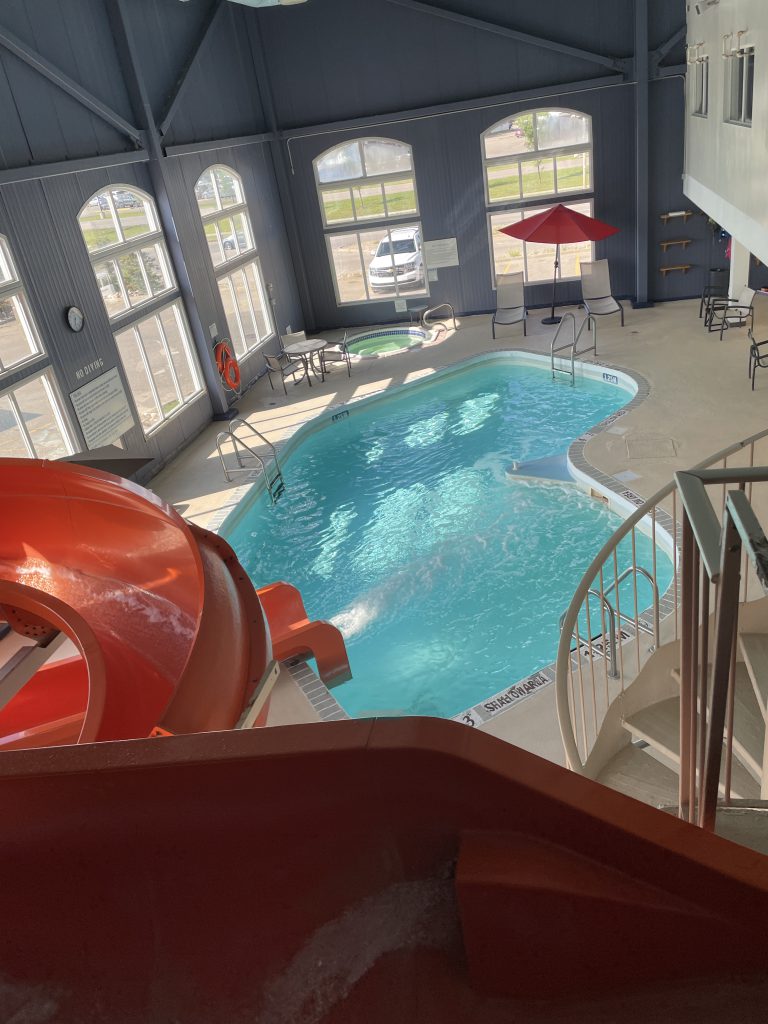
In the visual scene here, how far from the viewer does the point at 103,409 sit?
319 inches

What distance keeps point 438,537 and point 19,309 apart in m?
4.77

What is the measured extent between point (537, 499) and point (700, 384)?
3098 millimetres

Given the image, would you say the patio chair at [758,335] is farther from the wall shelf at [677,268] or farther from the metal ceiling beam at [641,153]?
the metal ceiling beam at [641,153]

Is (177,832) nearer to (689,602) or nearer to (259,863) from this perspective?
(259,863)

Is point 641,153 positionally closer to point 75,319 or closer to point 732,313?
point 732,313

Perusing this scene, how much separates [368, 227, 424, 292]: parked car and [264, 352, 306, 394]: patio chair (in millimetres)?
2560

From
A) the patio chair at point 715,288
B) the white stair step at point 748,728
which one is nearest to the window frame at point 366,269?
the patio chair at point 715,288

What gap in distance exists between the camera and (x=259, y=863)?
837 millimetres

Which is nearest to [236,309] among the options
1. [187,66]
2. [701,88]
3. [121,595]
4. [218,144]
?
[218,144]

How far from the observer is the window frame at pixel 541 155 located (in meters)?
11.9

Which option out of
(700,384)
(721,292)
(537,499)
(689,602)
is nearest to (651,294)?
(721,292)

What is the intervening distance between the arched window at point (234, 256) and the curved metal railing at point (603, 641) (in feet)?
25.5

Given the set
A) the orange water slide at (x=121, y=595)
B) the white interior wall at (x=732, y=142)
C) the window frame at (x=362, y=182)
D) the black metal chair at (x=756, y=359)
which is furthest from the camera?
the window frame at (x=362, y=182)

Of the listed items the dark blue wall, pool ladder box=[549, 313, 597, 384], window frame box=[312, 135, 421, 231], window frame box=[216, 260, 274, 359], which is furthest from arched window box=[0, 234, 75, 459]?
window frame box=[312, 135, 421, 231]
